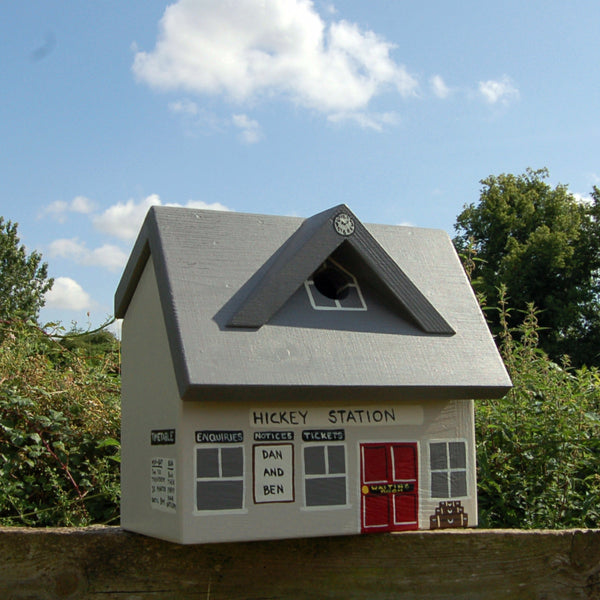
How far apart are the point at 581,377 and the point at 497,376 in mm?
1776

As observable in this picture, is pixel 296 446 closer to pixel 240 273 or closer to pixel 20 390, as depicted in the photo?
pixel 240 273

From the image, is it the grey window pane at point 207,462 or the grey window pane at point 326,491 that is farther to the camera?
the grey window pane at point 326,491

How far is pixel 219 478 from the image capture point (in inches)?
87.0

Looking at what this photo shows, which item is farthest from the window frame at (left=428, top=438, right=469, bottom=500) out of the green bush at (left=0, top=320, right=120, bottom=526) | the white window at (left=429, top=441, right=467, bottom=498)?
the green bush at (left=0, top=320, right=120, bottom=526)

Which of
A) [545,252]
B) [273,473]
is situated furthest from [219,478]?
[545,252]

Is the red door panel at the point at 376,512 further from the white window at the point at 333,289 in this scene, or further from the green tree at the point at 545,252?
the green tree at the point at 545,252

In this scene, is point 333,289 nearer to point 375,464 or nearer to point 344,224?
point 344,224

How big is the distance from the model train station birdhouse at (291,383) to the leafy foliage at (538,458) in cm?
91

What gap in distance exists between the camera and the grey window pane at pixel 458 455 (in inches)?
102

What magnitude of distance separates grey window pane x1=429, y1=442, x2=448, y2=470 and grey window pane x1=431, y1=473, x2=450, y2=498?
3cm

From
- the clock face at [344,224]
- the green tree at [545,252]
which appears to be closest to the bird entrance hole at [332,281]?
the clock face at [344,224]

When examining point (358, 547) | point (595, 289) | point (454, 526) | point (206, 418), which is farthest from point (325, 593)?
point (595, 289)

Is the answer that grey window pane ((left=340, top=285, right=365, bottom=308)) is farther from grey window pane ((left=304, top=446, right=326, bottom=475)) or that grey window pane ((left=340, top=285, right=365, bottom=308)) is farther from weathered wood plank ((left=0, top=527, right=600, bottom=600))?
weathered wood plank ((left=0, top=527, right=600, bottom=600))

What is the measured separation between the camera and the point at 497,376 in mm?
2568
